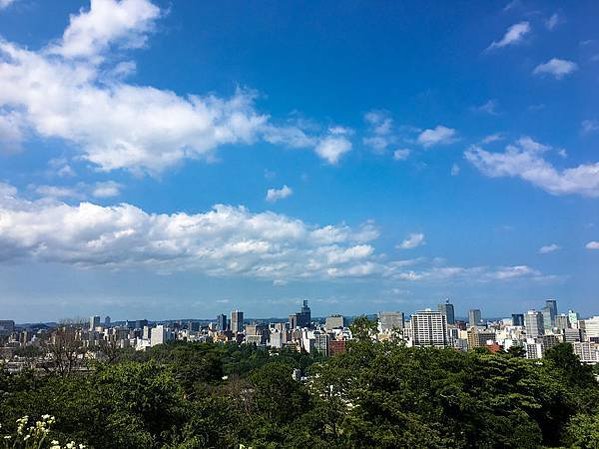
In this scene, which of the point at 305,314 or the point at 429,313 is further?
the point at 305,314

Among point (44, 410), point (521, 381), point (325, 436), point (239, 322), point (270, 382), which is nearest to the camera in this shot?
point (44, 410)

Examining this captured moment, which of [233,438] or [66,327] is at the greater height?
[66,327]

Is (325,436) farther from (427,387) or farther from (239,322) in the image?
(239,322)

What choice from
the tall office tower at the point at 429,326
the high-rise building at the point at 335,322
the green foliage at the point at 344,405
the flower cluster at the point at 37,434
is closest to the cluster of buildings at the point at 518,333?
the tall office tower at the point at 429,326

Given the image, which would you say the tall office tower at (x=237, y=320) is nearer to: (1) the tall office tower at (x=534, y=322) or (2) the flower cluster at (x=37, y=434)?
(1) the tall office tower at (x=534, y=322)

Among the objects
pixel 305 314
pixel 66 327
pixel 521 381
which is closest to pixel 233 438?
pixel 521 381

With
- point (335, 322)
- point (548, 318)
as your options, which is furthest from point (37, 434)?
point (548, 318)
